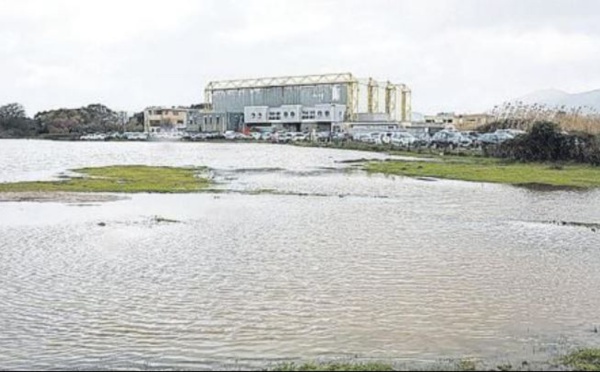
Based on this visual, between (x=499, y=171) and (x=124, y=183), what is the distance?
895 inches

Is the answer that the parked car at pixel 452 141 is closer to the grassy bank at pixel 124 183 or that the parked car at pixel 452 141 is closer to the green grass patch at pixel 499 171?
the green grass patch at pixel 499 171

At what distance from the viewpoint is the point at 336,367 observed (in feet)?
28.6

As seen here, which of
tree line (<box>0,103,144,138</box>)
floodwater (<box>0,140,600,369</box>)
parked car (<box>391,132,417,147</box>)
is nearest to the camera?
floodwater (<box>0,140,600,369</box>)

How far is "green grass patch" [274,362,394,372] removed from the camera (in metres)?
8.49

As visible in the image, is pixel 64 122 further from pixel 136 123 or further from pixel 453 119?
pixel 453 119

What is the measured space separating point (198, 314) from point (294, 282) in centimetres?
289

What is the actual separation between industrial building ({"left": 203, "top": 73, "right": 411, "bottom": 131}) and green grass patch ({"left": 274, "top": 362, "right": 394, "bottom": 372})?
413ft

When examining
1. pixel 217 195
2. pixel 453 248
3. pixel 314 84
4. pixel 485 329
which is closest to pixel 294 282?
pixel 485 329

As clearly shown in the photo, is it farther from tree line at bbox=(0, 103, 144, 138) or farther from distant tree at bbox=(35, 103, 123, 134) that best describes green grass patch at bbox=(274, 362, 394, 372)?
distant tree at bbox=(35, 103, 123, 134)

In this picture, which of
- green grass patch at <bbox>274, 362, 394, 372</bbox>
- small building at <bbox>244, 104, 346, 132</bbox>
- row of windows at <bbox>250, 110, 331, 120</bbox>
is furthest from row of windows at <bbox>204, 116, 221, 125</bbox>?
green grass patch at <bbox>274, 362, 394, 372</bbox>

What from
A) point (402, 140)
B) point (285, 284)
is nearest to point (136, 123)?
point (402, 140)

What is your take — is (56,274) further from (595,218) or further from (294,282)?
(595,218)

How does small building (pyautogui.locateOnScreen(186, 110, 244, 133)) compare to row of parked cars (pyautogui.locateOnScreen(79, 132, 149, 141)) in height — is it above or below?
above

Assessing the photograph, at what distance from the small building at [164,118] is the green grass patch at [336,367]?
541 feet
